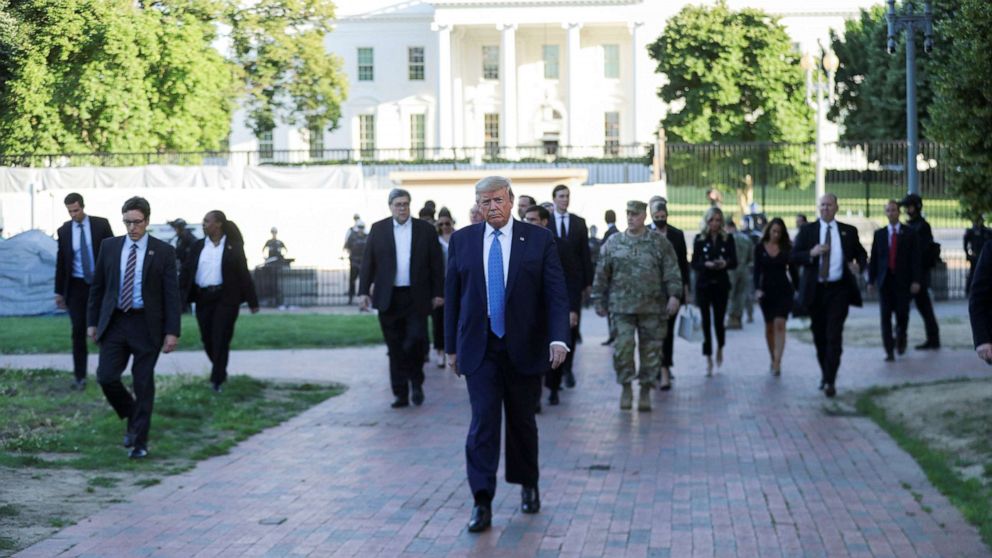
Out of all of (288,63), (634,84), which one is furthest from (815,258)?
(634,84)

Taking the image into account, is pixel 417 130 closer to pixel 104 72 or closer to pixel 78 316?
pixel 78 316

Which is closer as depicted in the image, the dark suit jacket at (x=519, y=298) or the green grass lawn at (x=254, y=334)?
the dark suit jacket at (x=519, y=298)

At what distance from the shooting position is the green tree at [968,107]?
998cm

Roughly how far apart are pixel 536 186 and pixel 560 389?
23.5 metres

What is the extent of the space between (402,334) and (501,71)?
66.5m

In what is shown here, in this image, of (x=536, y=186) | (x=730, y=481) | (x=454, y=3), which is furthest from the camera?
(x=454, y=3)

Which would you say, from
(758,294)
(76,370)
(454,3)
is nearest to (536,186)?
(758,294)

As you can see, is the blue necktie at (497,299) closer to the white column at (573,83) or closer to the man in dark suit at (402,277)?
the man in dark suit at (402,277)

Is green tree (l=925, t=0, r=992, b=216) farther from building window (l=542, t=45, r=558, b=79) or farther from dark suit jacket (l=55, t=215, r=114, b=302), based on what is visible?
building window (l=542, t=45, r=558, b=79)

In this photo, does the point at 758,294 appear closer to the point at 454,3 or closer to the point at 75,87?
the point at 75,87

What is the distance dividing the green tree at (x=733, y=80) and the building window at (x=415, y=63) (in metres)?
23.2

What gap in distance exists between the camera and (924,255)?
16750mm

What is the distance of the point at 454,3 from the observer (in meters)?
76.3

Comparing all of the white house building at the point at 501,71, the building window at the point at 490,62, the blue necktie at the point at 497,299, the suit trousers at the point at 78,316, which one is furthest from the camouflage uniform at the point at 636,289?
the building window at the point at 490,62
